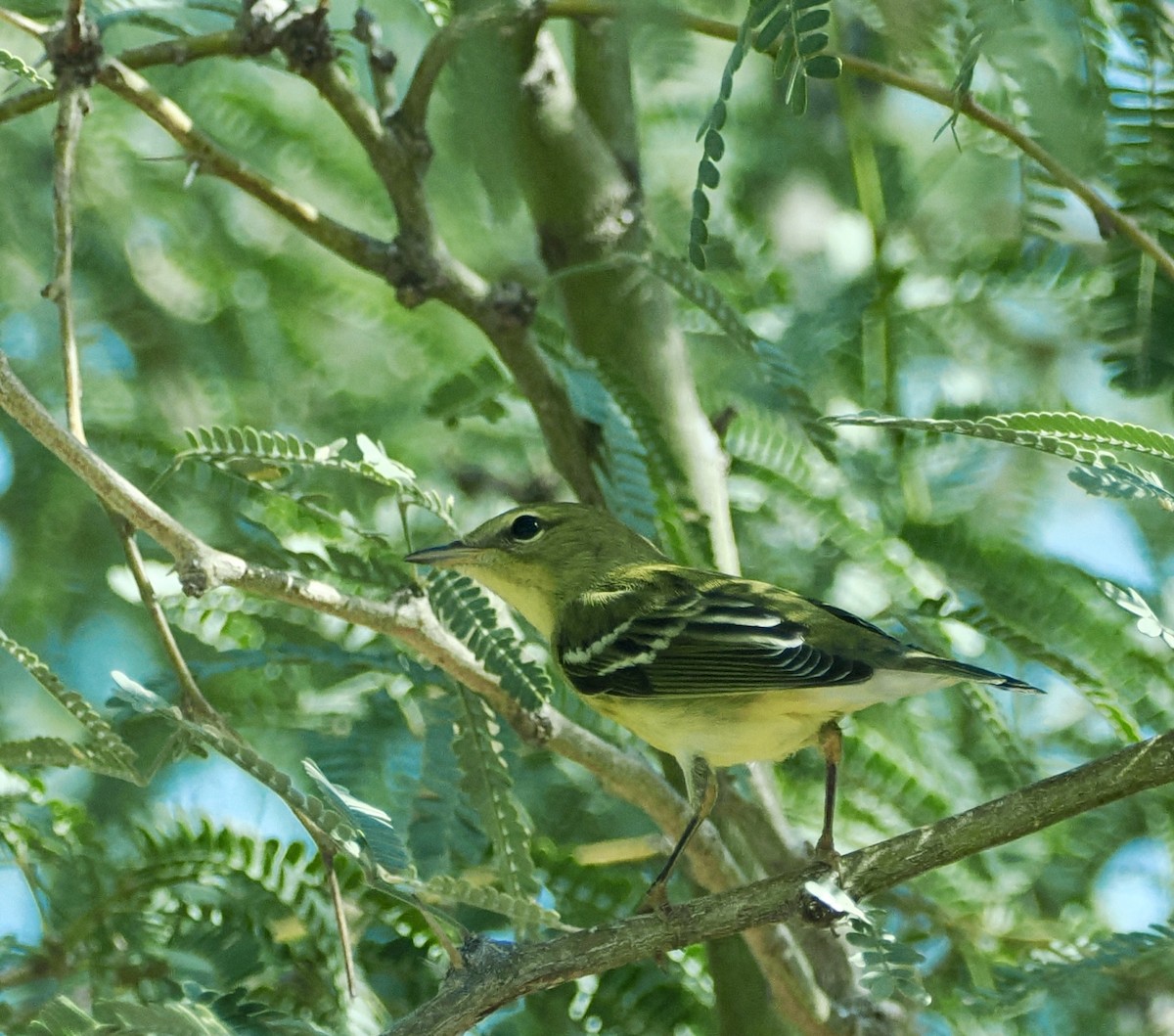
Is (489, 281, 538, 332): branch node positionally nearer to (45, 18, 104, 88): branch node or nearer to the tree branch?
the tree branch

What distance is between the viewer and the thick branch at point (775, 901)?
2.05 metres

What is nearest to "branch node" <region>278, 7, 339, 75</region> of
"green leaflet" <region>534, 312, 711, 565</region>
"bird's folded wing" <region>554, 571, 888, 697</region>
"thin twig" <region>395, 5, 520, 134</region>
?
"thin twig" <region>395, 5, 520, 134</region>

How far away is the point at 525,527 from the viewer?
354cm

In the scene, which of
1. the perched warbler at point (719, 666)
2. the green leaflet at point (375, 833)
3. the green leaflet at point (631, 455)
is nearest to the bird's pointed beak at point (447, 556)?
the perched warbler at point (719, 666)

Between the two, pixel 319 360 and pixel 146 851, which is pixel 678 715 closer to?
pixel 146 851

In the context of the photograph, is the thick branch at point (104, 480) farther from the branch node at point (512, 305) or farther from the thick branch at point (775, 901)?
the branch node at point (512, 305)

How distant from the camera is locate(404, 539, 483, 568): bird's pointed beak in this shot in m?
2.83

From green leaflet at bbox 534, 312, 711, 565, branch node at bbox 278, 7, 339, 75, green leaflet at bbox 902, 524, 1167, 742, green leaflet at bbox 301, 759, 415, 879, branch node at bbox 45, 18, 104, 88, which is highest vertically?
branch node at bbox 278, 7, 339, 75

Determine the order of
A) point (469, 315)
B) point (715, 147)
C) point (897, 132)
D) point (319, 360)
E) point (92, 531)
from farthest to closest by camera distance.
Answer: point (897, 132), point (319, 360), point (92, 531), point (469, 315), point (715, 147)

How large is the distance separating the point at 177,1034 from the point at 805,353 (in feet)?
7.39

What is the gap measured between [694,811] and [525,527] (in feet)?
2.95

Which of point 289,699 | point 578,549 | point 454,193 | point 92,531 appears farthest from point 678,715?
point 92,531

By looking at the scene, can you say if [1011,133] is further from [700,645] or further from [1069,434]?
[700,645]

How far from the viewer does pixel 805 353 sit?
3574 mm
